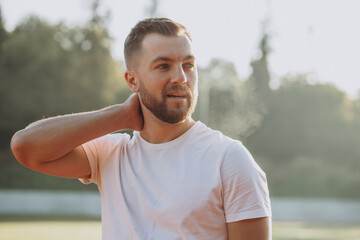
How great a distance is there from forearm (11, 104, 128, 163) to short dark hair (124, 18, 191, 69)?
1.38 feet

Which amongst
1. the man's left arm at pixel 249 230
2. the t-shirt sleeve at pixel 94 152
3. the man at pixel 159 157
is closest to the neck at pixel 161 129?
the man at pixel 159 157

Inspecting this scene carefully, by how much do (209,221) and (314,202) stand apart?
28239 mm

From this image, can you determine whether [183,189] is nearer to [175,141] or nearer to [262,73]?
[175,141]

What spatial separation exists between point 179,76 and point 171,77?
0.05m

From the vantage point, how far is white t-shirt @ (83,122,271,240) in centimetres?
220

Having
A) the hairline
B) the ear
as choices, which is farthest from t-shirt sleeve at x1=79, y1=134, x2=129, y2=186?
the hairline

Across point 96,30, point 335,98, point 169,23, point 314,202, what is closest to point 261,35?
point 335,98

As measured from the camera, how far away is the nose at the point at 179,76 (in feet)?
8.16

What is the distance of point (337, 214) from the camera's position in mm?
29375

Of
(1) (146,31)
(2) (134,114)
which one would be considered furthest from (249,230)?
(1) (146,31)

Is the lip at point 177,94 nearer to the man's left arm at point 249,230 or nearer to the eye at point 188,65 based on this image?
the eye at point 188,65

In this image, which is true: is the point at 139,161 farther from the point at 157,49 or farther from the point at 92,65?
the point at 92,65

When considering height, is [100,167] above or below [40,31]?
below

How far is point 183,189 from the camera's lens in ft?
7.45
